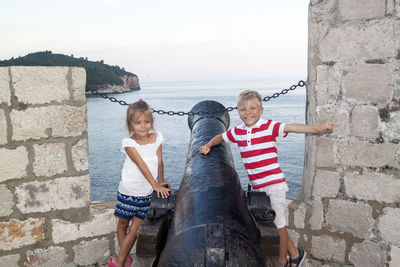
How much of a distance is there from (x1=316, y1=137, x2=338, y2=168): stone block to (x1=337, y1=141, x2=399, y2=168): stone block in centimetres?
5

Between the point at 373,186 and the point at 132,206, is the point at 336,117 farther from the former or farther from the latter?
the point at 132,206

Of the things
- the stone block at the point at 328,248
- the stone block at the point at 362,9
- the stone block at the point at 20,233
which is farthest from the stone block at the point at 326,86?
the stone block at the point at 20,233

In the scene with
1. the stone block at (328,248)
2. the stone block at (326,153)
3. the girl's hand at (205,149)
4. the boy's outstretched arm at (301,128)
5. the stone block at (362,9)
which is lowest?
the stone block at (328,248)

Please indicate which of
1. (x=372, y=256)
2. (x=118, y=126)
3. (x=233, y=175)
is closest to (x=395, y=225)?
(x=372, y=256)

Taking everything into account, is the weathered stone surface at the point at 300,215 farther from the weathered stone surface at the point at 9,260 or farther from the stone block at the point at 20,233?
the weathered stone surface at the point at 9,260

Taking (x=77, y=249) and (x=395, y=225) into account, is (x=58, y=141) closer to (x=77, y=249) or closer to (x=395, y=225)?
(x=77, y=249)

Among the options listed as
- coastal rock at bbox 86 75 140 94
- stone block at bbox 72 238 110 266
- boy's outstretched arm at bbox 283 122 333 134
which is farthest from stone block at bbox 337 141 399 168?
coastal rock at bbox 86 75 140 94

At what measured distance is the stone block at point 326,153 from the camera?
2934mm

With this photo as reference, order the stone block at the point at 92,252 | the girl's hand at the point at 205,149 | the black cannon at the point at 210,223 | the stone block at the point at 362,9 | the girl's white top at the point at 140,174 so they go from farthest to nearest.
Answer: the stone block at the point at 92,252 → the girl's white top at the point at 140,174 → the stone block at the point at 362,9 → the girl's hand at the point at 205,149 → the black cannon at the point at 210,223

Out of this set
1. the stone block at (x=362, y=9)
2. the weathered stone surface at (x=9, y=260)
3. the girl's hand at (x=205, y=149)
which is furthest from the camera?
the weathered stone surface at (x=9, y=260)

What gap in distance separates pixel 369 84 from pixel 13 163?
9.23 feet

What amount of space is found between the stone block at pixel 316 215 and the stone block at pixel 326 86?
0.89 meters

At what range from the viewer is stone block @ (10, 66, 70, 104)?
2607 mm

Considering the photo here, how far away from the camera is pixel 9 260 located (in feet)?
9.26
